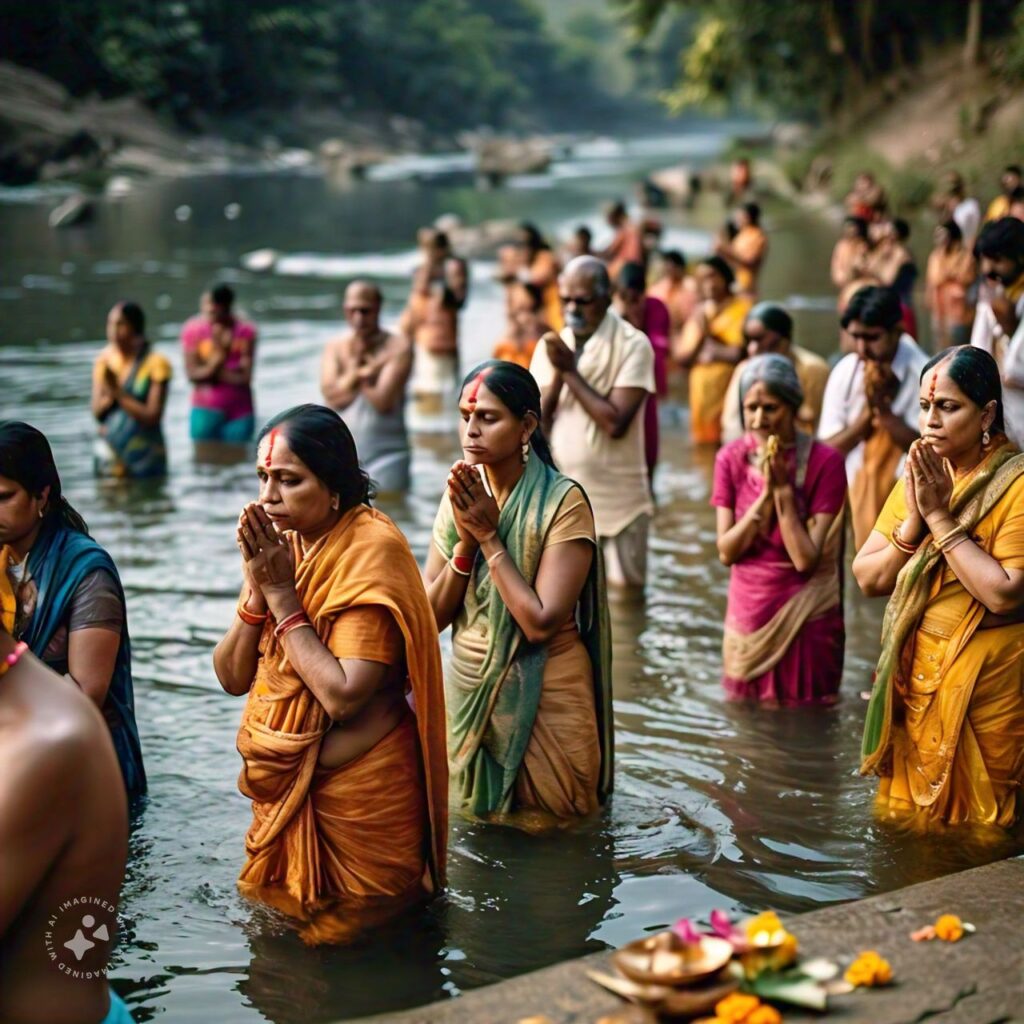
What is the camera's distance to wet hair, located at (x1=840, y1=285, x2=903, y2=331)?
264 inches

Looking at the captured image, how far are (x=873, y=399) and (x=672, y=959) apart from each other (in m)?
4.00

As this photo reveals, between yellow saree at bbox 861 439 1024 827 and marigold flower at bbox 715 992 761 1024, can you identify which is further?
yellow saree at bbox 861 439 1024 827

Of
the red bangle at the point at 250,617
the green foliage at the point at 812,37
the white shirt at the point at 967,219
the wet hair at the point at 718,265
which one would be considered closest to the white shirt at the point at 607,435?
the wet hair at the point at 718,265

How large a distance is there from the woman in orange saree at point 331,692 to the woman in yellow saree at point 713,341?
6947 millimetres

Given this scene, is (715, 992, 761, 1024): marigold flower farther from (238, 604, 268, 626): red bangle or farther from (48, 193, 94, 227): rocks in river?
(48, 193, 94, 227): rocks in river

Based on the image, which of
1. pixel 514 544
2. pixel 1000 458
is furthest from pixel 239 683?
pixel 1000 458

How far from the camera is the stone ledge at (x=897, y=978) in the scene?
3240 mm

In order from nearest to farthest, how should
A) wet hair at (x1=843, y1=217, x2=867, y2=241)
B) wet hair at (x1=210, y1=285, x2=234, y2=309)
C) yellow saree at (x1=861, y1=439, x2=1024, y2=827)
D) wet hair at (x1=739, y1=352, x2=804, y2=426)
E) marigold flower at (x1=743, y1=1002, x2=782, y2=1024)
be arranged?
marigold flower at (x1=743, y1=1002, x2=782, y2=1024) < yellow saree at (x1=861, y1=439, x2=1024, y2=827) < wet hair at (x1=739, y1=352, x2=804, y2=426) < wet hair at (x1=210, y1=285, x2=234, y2=309) < wet hair at (x1=843, y1=217, x2=867, y2=241)

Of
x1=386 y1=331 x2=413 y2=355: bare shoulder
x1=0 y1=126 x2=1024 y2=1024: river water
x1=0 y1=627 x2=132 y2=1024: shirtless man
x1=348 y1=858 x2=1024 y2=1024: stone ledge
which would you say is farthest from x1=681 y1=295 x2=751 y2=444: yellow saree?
A: x1=0 y1=627 x2=132 y2=1024: shirtless man

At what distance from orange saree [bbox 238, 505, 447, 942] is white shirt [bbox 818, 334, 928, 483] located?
10.8ft

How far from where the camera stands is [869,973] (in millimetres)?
3314

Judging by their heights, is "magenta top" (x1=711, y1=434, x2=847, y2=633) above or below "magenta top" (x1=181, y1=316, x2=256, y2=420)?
below

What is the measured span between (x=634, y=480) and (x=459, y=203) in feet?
120

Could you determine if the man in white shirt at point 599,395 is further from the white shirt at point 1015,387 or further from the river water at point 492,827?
the white shirt at point 1015,387
